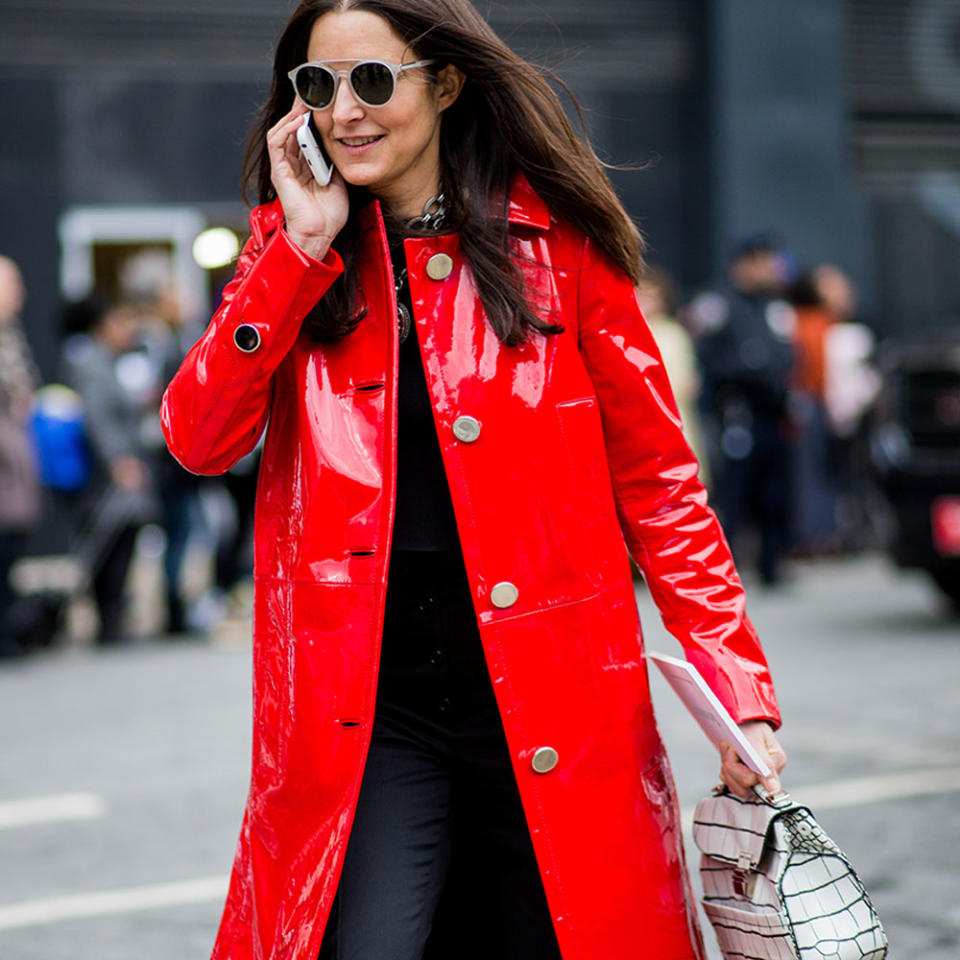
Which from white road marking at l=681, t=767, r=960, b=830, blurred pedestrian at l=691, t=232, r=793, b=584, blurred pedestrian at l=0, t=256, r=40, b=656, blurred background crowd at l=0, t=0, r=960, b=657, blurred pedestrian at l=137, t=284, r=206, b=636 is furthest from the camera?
blurred pedestrian at l=691, t=232, r=793, b=584

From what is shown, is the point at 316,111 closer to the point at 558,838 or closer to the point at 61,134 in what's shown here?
the point at 558,838

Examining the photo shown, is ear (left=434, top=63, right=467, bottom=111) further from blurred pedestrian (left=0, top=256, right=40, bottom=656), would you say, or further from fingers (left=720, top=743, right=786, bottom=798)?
blurred pedestrian (left=0, top=256, right=40, bottom=656)

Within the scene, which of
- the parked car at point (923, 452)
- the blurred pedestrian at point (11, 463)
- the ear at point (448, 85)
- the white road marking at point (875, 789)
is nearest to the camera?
the ear at point (448, 85)

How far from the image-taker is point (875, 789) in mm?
5289

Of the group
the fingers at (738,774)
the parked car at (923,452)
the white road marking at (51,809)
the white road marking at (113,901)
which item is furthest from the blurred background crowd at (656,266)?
the fingers at (738,774)

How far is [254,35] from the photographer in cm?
1305

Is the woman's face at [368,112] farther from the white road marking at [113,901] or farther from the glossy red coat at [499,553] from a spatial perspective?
the white road marking at [113,901]

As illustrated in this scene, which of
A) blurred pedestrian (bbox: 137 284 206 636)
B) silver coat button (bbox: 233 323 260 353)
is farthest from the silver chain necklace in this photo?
blurred pedestrian (bbox: 137 284 206 636)

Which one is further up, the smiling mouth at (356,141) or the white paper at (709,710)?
the smiling mouth at (356,141)

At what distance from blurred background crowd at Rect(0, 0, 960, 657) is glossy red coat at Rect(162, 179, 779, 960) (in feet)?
15.3

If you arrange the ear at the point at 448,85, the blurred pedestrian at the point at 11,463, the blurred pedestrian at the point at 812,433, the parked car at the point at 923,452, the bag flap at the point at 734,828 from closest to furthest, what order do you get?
the bag flap at the point at 734,828, the ear at the point at 448,85, the parked car at the point at 923,452, the blurred pedestrian at the point at 11,463, the blurred pedestrian at the point at 812,433

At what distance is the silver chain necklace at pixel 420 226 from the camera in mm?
2369

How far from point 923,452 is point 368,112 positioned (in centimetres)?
659

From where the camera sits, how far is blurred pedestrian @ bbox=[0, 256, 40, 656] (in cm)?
842
